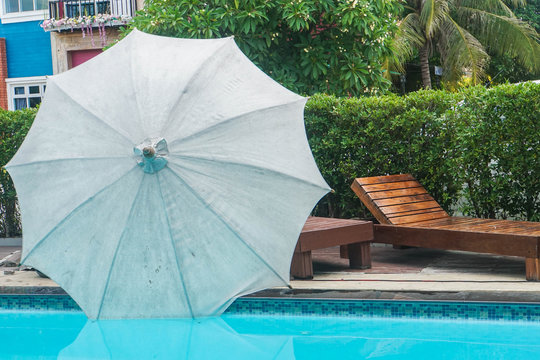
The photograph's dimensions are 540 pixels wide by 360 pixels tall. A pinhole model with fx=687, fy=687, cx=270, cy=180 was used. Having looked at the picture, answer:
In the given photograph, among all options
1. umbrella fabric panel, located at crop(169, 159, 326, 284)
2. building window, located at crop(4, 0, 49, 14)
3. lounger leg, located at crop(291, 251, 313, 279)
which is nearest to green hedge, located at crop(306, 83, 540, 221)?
lounger leg, located at crop(291, 251, 313, 279)

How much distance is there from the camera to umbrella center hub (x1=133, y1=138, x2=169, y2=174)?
4922 millimetres

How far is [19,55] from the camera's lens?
71.6 ft

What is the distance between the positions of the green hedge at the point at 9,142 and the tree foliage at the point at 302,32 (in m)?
2.13

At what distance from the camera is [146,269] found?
5.19 meters

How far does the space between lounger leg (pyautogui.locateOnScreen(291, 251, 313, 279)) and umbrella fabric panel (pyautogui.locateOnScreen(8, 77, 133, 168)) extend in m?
2.10

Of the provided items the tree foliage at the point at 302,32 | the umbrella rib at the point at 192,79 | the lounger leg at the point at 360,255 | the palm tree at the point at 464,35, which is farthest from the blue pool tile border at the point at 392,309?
the palm tree at the point at 464,35

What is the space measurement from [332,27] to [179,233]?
6.00m

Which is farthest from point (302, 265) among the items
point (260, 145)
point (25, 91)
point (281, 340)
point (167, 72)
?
point (25, 91)

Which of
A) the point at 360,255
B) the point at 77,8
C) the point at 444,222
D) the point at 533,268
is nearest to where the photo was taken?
the point at 533,268

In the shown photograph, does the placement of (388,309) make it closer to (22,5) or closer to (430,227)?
(430,227)

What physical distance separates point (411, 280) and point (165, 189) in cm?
251

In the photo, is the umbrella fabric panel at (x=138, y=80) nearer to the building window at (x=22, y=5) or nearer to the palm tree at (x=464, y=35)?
the building window at (x=22, y=5)

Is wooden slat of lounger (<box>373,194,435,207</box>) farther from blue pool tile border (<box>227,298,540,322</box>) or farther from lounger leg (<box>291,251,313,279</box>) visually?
blue pool tile border (<box>227,298,540,322</box>)

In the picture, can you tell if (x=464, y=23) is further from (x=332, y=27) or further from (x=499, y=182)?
(x=499, y=182)
